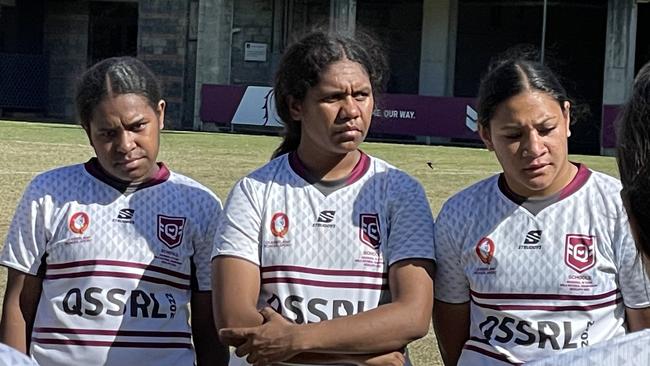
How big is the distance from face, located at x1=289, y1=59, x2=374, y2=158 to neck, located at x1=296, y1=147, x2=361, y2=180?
21mm

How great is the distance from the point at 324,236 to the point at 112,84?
797mm

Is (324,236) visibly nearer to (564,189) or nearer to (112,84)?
(564,189)

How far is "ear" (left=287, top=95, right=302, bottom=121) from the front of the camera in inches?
146

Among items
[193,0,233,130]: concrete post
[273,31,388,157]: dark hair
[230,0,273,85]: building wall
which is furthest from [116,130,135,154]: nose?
[230,0,273,85]: building wall

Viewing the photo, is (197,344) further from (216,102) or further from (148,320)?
(216,102)

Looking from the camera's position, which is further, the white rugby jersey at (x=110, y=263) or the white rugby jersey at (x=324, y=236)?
the white rugby jersey at (x=110, y=263)

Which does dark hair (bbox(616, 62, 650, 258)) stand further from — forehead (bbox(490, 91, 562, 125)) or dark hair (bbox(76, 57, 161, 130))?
dark hair (bbox(76, 57, 161, 130))

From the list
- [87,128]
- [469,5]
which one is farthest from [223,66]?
[87,128]

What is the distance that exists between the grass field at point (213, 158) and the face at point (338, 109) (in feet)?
14.5

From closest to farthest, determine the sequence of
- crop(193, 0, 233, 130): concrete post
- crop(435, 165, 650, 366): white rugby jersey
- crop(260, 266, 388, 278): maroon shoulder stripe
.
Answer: crop(435, 165, 650, 366): white rugby jersey → crop(260, 266, 388, 278): maroon shoulder stripe → crop(193, 0, 233, 130): concrete post

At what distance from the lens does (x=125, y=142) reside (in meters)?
3.71

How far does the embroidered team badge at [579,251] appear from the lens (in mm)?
3441

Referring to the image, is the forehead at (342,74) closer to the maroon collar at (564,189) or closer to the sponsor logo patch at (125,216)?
the maroon collar at (564,189)

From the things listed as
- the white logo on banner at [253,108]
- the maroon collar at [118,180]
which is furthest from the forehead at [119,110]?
the white logo on banner at [253,108]
